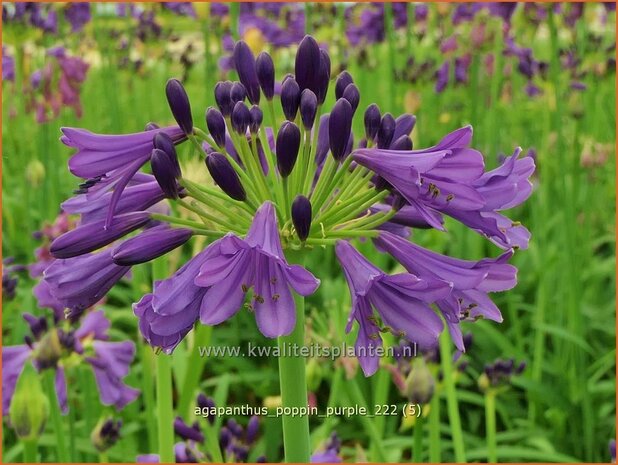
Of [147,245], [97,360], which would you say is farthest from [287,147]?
[97,360]

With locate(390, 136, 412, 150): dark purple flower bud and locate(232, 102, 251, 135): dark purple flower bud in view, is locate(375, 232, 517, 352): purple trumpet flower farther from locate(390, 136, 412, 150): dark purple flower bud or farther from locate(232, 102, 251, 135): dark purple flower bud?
locate(232, 102, 251, 135): dark purple flower bud

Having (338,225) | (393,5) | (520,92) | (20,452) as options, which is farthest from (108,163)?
(520,92)

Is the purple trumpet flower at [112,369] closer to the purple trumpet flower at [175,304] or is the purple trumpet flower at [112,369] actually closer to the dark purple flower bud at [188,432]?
the dark purple flower bud at [188,432]

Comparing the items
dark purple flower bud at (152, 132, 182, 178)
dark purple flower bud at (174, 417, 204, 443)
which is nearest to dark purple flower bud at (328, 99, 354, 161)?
dark purple flower bud at (152, 132, 182, 178)

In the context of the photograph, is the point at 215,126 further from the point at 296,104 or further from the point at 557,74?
the point at 557,74

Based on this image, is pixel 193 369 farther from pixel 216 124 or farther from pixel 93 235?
pixel 216 124
